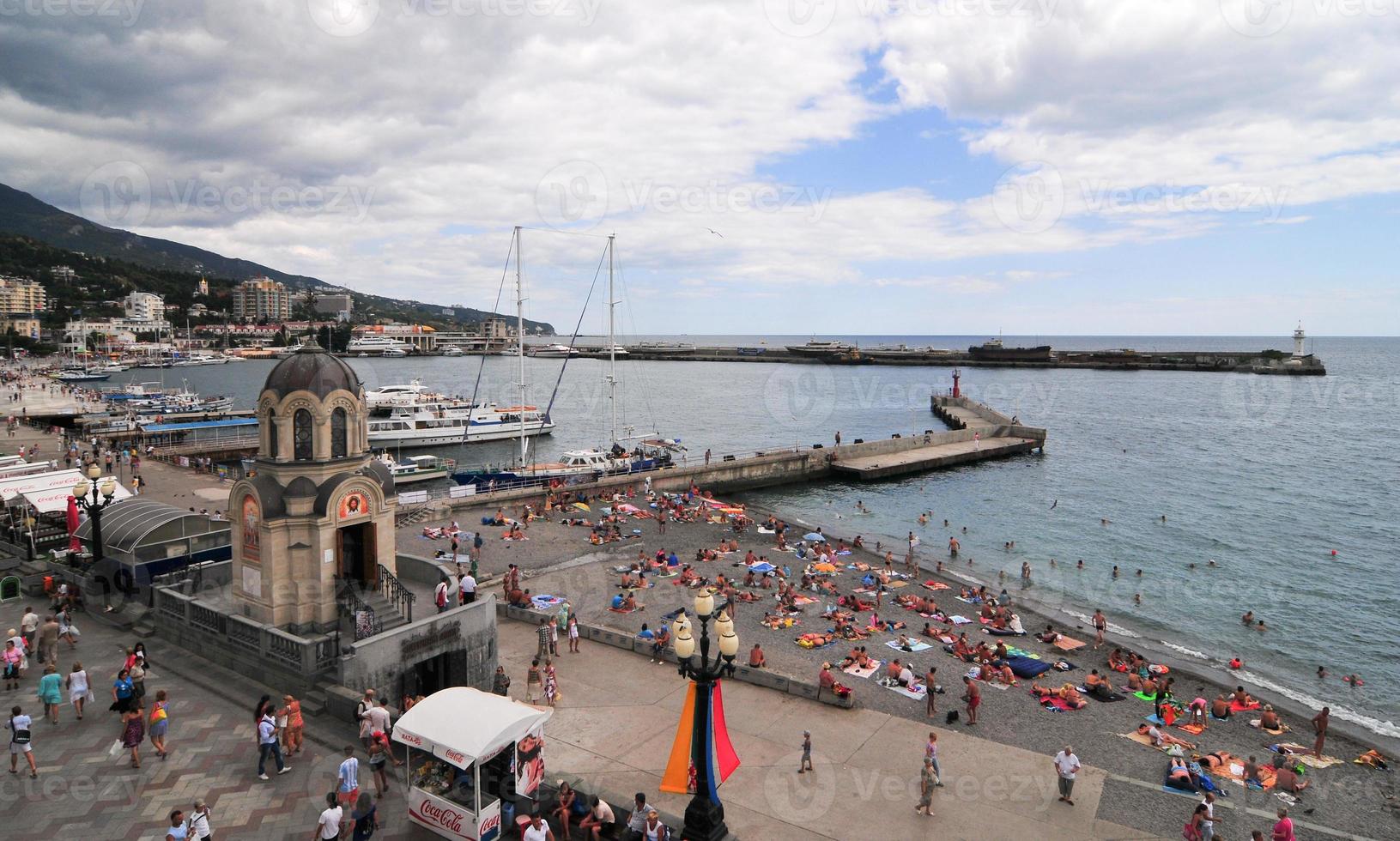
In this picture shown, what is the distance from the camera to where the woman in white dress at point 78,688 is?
1214cm

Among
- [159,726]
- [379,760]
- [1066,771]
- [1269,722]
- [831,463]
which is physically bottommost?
[1269,722]

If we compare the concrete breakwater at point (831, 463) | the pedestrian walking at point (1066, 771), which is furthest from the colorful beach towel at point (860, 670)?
the concrete breakwater at point (831, 463)

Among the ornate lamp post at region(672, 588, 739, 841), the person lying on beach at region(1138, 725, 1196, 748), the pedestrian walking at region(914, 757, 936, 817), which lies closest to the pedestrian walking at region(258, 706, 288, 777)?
the ornate lamp post at region(672, 588, 739, 841)

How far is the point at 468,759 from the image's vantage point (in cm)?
924

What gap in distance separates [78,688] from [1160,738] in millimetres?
20624

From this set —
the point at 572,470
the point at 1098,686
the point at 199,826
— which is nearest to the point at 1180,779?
the point at 1098,686

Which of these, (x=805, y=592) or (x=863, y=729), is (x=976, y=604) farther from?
(x=863, y=729)

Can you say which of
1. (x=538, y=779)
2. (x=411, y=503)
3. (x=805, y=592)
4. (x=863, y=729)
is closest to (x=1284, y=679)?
(x=805, y=592)

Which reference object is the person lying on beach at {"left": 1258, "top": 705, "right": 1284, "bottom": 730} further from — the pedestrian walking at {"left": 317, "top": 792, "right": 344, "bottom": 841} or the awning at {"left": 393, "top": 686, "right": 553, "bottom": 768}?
the pedestrian walking at {"left": 317, "top": 792, "right": 344, "bottom": 841}

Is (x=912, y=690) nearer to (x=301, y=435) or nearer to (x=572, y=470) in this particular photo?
(x=301, y=435)

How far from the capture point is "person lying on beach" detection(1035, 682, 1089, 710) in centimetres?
1877

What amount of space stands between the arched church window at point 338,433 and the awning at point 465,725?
6185 mm

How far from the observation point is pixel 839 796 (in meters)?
12.6

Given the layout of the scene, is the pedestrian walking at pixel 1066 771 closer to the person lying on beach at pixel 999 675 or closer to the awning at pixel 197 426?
the person lying on beach at pixel 999 675
